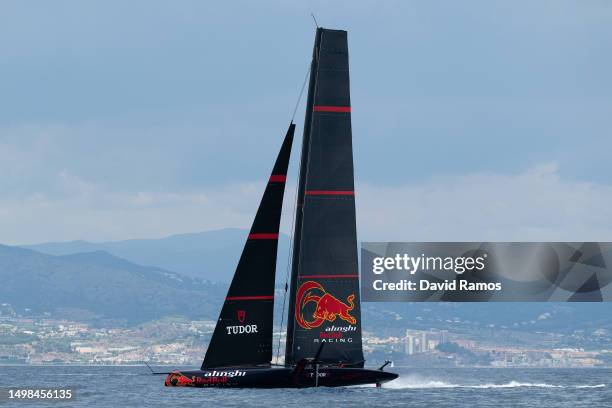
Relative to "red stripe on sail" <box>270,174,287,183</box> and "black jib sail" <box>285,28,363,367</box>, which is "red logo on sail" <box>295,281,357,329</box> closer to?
"black jib sail" <box>285,28,363,367</box>

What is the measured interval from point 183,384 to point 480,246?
1856 centimetres

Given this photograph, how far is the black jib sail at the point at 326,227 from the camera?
6625 cm

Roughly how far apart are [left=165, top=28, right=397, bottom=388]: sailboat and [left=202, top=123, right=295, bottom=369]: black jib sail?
0.05 meters

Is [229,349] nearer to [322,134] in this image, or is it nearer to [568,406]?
[322,134]

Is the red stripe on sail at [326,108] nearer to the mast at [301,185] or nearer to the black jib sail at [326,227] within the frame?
the black jib sail at [326,227]

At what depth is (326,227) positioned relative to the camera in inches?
2608

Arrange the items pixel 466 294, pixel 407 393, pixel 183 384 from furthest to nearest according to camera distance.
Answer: pixel 407 393 → pixel 466 294 → pixel 183 384

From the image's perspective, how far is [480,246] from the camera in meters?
75.4

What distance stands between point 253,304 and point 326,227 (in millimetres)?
5047

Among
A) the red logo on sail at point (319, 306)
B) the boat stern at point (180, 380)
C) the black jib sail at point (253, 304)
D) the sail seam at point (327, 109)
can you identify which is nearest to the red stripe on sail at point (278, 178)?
the black jib sail at point (253, 304)

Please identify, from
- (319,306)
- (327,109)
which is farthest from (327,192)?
(319,306)

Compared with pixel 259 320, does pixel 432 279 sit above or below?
above

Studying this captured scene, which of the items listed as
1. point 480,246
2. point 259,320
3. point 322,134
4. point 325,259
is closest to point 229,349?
point 259,320

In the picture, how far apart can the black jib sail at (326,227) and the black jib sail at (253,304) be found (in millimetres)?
1182
